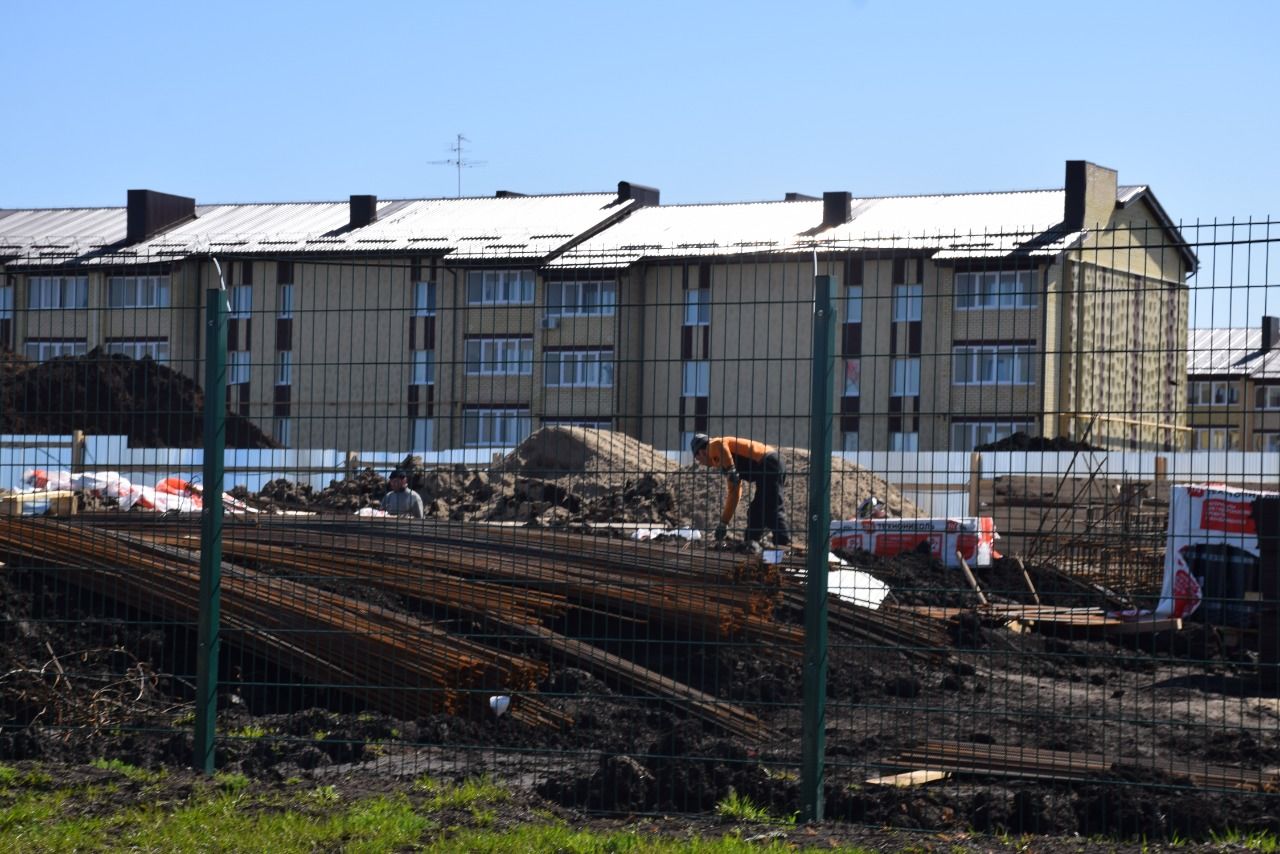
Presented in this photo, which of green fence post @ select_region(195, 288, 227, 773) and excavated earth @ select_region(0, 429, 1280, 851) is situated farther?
green fence post @ select_region(195, 288, 227, 773)

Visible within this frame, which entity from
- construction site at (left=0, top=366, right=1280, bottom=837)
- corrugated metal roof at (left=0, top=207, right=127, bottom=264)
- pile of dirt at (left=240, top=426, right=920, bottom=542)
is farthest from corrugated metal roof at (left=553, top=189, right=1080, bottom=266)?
construction site at (left=0, top=366, right=1280, bottom=837)

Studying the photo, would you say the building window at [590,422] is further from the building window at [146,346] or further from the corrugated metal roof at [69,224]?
→ the corrugated metal roof at [69,224]

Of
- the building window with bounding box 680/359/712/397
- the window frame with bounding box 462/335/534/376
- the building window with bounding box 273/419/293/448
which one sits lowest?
the building window with bounding box 273/419/293/448

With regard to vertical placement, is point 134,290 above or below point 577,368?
above

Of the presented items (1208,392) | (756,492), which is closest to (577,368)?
(756,492)

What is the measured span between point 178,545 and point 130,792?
9.79 ft

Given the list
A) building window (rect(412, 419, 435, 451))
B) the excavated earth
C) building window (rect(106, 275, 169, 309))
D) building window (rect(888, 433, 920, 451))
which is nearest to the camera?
the excavated earth

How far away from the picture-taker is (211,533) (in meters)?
7.77

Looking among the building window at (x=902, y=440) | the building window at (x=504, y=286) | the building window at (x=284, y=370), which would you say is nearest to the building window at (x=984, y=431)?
the building window at (x=902, y=440)

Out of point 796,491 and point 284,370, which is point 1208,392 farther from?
point 284,370

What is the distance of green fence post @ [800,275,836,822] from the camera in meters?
6.75

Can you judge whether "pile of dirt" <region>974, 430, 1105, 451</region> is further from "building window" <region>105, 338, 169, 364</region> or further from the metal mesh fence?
"building window" <region>105, 338, 169, 364</region>

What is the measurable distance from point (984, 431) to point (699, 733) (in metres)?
2.28

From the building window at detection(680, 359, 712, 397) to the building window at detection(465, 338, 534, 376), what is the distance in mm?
809
